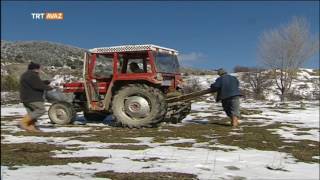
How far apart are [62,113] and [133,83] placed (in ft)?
7.76

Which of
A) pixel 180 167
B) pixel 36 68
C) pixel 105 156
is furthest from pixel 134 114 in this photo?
pixel 36 68

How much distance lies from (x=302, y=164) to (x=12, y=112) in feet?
37.7

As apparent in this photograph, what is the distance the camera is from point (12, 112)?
16484mm

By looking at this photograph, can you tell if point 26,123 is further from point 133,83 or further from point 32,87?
point 133,83

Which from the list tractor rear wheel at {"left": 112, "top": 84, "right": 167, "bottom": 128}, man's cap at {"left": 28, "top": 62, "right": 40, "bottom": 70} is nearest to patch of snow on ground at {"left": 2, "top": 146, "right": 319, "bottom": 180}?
man's cap at {"left": 28, "top": 62, "right": 40, "bottom": 70}

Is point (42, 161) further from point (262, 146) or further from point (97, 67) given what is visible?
point (97, 67)

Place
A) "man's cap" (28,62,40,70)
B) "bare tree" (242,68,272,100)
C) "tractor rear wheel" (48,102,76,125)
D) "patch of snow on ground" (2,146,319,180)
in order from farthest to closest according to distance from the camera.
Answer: "bare tree" (242,68,272,100) < "tractor rear wheel" (48,102,76,125) < "patch of snow on ground" (2,146,319,180) < "man's cap" (28,62,40,70)

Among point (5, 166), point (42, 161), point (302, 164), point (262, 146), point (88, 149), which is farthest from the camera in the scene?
point (262, 146)

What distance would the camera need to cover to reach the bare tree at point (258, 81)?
2392 cm

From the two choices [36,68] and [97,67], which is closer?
[36,68]

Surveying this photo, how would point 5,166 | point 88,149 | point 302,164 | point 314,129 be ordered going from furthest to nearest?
point 314,129, point 88,149, point 302,164, point 5,166

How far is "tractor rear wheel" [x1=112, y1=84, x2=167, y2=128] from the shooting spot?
1203 cm

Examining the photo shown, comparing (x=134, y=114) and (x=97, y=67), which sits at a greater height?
(x=97, y=67)

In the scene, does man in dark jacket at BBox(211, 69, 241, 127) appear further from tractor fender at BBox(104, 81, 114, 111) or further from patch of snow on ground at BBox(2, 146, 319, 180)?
patch of snow on ground at BBox(2, 146, 319, 180)
